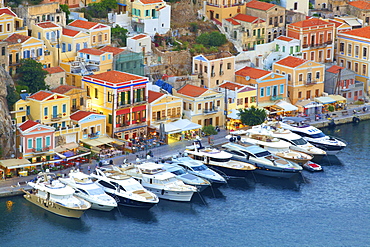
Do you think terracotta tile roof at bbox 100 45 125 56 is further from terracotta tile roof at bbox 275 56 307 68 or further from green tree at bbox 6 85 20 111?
terracotta tile roof at bbox 275 56 307 68

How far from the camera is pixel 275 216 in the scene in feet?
294

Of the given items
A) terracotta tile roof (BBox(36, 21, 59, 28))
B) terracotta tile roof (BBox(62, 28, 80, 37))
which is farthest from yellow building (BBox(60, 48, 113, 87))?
terracotta tile roof (BBox(36, 21, 59, 28))

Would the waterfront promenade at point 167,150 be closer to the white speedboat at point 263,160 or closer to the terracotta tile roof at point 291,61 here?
the white speedboat at point 263,160

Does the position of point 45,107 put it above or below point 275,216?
above

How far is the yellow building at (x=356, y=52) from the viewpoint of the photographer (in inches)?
5012

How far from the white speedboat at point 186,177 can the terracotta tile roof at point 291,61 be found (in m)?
29.1

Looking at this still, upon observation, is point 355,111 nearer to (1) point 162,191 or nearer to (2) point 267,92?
(2) point 267,92

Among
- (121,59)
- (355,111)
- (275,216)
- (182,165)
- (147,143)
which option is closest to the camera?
(275,216)

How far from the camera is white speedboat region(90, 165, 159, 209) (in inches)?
3519

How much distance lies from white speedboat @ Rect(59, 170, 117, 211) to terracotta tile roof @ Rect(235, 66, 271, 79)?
31.4 meters

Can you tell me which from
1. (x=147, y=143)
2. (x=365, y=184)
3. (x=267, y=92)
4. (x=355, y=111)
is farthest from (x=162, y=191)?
(x=355, y=111)

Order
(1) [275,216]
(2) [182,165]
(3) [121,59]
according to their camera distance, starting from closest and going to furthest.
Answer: (1) [275,216], (2) [182,165], (3) [121,59]

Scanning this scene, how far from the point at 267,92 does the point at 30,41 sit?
90.1 ft

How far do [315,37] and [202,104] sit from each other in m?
23.2
